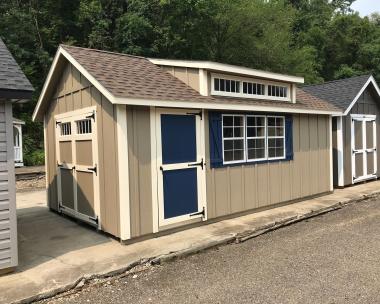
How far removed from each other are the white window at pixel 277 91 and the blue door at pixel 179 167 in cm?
286

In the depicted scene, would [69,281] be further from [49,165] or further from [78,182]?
[49,165]

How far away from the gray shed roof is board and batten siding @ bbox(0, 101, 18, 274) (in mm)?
257

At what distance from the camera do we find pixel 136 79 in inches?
275

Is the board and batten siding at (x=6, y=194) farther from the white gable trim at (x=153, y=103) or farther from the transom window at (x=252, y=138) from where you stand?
the transom window at (x=252, y=138)

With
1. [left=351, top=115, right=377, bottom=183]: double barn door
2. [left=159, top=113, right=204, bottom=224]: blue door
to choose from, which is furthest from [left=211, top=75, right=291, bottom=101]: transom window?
[left=351, top=115, right=377, bottom=183]: double barn door

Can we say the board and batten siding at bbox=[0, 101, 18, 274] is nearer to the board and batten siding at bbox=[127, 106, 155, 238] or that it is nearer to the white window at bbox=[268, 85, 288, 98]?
the board and batten siding at bbox=[127, 106, 155, 238]

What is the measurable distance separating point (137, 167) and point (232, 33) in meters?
23.9

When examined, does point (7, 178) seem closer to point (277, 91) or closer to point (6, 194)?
point (6, 194)

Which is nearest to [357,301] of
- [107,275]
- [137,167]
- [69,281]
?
[107,275]

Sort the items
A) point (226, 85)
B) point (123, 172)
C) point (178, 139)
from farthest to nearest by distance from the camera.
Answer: point (226, 85), point (178, 139), point (123, 172)

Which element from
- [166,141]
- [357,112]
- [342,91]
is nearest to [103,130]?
[166,141]

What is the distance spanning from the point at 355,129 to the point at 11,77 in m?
10.8

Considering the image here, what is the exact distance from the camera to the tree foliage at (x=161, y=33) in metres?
24.2

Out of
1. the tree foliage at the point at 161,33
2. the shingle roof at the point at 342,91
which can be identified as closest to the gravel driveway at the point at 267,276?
the shingle roof at the point at 342,91
